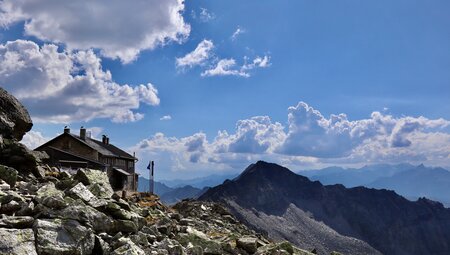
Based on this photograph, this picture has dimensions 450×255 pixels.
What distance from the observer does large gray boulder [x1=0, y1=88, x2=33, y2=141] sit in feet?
78.8

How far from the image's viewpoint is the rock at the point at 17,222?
12369 mm

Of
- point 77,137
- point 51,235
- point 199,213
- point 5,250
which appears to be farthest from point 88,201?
point 77,137

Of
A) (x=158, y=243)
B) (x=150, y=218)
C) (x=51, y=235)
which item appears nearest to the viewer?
(x=51, y=235)

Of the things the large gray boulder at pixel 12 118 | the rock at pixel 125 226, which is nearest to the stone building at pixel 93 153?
the large gray boulder at pixel 12 118

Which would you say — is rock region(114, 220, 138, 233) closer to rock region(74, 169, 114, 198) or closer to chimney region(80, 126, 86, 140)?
rock region(74, 169, 114, 198)

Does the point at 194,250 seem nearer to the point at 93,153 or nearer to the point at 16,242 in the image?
the point at 16,242

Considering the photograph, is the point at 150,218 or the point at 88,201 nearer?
the point at 88,201

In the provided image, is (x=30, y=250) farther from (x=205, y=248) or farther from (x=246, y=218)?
(x=246, y=218)

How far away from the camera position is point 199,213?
163 ft

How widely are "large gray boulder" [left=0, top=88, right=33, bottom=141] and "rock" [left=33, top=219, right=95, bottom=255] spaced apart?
13.4 m

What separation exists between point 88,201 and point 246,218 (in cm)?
16798

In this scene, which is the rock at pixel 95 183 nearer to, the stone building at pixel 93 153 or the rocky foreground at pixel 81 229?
the rocky foreground at pixel 81 229

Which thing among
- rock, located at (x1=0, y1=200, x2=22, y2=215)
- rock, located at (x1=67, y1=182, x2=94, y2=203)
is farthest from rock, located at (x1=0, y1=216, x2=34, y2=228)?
rock, located at (x1=67, y1=182, x2=94, y2=203)

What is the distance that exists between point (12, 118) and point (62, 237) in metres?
15.2
